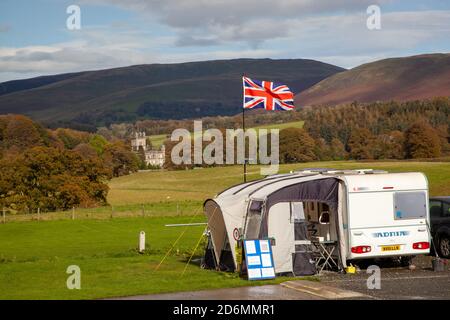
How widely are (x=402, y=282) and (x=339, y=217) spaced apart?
8.90 ft

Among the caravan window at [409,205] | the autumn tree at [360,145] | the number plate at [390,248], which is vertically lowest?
the number plate at [390,248]

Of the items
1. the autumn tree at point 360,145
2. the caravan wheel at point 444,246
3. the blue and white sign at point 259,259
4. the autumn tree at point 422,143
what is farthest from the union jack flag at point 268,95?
the autumn tree at point 360,145

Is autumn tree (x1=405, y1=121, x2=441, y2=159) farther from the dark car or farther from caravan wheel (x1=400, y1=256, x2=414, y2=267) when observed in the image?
caravan wheel (x1=400, y1=256, x2=414, y2=267)

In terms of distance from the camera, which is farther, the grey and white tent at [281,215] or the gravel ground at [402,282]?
the grey and white tent at [281,215]

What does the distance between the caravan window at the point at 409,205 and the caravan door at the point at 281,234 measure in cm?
306

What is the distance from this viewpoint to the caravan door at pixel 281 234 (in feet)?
67.8

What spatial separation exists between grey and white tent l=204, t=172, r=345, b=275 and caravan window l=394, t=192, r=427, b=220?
1676 mm

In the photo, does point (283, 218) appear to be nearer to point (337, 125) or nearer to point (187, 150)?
point (187, 150)

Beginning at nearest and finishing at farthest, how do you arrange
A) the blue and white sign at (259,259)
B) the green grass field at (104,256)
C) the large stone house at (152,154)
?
1. the green grass field at (104,256)
2. the blue and white sign at (259,259)
3. the large stone house at (152,154)

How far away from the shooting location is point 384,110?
144 metres

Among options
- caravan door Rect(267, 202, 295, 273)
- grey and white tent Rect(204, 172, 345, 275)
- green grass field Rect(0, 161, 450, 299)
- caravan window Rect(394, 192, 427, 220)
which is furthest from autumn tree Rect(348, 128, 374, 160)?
caravan door Rect(267, 202, 295, 273)

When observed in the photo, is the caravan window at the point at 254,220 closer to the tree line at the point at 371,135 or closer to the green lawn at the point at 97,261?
the green lawn at the point at 97,261

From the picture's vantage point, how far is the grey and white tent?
20750mm

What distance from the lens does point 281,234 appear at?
20.9 meters
